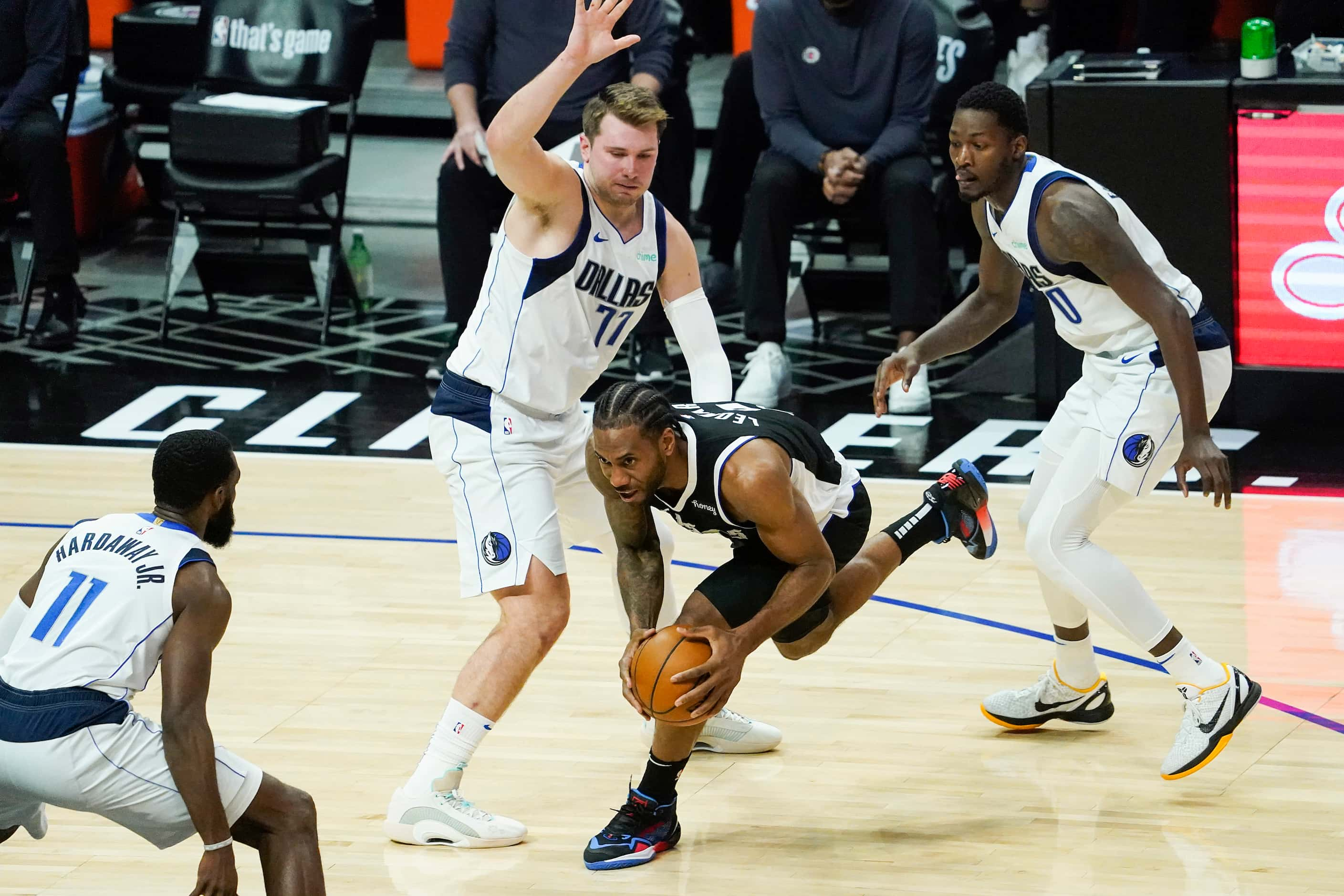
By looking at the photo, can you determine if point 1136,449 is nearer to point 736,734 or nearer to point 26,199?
point 736,734

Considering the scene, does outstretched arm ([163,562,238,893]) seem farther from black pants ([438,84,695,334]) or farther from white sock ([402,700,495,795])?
black pants ([438,84,695,334])

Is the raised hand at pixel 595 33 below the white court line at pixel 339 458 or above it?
above

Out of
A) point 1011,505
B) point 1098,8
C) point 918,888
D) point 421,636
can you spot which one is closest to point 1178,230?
point 1011,505

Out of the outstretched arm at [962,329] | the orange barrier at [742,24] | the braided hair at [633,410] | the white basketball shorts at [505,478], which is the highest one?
the orange barrier at [742,24]

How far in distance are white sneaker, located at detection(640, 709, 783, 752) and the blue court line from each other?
0.57 metres

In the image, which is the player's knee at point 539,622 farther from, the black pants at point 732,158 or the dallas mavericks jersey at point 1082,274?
the black pants at point 732,158

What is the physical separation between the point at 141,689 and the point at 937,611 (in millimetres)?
3027

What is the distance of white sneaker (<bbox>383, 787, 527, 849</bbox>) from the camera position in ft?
14.5

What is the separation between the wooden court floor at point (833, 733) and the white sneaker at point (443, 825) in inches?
1.5

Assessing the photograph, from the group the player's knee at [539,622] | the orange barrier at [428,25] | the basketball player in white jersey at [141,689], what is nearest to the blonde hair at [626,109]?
the player's knee at [539,622]

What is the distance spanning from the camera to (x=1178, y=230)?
7766 millimetres

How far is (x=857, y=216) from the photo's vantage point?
28.0ft

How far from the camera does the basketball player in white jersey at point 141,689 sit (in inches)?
137

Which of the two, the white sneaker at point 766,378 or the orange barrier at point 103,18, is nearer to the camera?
the white sneaker at point 766,378
